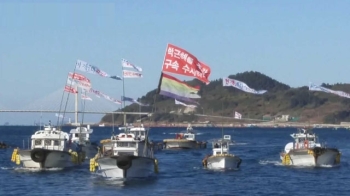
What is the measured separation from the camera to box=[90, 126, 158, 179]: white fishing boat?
66.4 meters

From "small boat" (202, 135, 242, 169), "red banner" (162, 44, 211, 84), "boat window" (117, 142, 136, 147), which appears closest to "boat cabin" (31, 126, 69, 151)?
"boat window" (117, 142, 136, 147)

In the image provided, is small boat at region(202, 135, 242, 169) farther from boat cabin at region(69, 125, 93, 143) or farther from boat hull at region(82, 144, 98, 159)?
boat cabin at region(69, 125, 93, 143)

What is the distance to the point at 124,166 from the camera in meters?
66.2

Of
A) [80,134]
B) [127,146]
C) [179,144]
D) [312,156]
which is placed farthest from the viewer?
[179,144]

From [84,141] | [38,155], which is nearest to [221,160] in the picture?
[38,155]

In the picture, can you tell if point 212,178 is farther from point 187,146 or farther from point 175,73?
point 187,146

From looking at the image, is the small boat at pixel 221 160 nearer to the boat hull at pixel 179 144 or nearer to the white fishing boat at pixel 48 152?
the white fishing boat at pixel 48 152

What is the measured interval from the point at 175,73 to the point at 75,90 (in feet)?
194

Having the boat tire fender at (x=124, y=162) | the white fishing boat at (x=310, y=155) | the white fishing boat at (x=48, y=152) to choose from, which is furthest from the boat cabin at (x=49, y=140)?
the white fishing boat at (x=310, y=155)

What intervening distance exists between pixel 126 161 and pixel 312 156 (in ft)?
79.8

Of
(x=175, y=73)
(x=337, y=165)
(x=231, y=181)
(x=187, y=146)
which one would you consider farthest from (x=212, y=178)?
(x=187, y=146)

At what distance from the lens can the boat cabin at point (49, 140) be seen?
269 ft

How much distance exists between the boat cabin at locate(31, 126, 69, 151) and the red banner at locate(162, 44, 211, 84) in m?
36.0

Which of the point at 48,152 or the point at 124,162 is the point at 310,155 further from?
the point at 48,152
